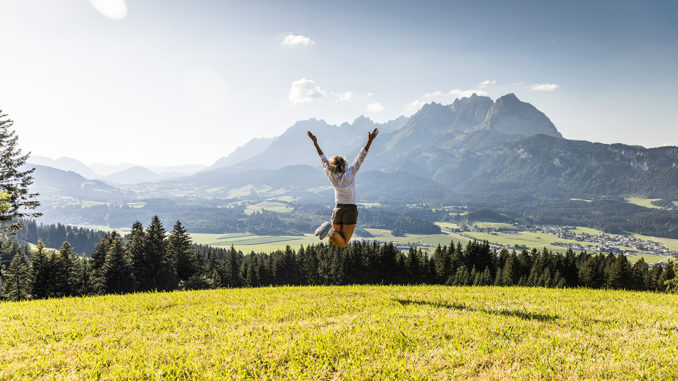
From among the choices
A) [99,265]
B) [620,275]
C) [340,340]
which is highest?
[340,340]

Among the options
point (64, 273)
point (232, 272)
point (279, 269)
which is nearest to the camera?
point (64, 273)

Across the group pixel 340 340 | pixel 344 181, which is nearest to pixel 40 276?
pixel 344 181

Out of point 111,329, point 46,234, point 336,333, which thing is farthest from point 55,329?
point 46,234

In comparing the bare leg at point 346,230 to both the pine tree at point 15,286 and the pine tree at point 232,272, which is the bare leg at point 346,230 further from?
the pine tree at point 15,286

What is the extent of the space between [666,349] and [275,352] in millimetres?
7634

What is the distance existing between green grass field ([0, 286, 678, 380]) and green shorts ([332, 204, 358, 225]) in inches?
106

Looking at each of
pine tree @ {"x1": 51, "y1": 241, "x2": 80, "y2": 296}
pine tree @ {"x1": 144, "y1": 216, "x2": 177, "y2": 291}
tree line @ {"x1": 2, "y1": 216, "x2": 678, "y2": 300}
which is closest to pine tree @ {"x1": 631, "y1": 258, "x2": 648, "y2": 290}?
tree line @ {"x1": 2, "y1": 216, "x2": 678, "y2": 300}

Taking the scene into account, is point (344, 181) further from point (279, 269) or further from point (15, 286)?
point (15, 286)

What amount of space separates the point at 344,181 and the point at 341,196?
57cm

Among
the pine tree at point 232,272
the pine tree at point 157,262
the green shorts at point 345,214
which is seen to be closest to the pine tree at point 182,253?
the pine tree at point 157,262

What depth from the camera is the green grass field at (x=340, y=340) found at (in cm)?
570

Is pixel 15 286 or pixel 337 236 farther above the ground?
pixel 337 236

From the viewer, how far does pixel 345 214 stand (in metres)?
10.4

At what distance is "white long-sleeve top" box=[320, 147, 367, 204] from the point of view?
1020cm
